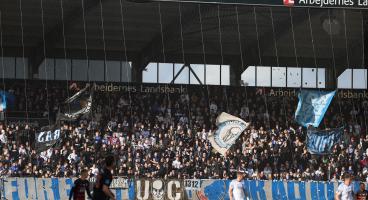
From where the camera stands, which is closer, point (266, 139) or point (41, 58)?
point (266, 139)

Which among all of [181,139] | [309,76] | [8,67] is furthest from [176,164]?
[309,76]

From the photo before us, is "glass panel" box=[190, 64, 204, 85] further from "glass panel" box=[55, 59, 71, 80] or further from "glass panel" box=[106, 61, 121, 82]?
"glass panel" box=[55, 59, 71, 80]

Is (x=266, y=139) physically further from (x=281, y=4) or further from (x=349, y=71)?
(x=349, y=71)

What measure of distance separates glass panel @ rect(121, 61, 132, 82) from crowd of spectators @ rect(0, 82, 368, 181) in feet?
7.08

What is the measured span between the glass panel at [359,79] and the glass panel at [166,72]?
34.5ft

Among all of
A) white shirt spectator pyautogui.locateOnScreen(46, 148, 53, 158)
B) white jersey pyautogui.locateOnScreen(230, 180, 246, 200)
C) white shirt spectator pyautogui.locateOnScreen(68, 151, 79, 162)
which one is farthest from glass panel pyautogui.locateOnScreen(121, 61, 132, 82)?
white jersey pyautogui.locateOnScreen(230, 180, 246, 200)

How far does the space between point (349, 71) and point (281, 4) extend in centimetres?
1481

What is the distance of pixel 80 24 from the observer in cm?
4500

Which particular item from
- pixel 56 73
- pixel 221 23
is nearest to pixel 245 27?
pixel 221 23

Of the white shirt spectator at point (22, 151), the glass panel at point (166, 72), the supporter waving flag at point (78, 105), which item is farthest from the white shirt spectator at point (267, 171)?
the glass panel at point (166, 72)

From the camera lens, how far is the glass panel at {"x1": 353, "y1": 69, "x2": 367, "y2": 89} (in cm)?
5103

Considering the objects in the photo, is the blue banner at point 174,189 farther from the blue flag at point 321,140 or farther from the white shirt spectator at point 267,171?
the white shirt spectator at point 267,171

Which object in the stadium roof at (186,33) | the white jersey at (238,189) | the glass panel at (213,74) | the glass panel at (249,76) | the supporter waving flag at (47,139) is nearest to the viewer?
the white jersey at (238,189)

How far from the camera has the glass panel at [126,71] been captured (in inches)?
1933
